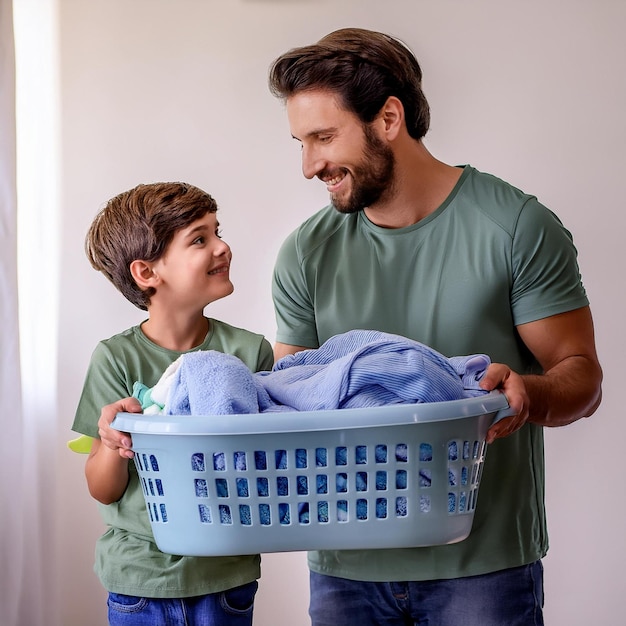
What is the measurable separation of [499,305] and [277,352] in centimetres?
39

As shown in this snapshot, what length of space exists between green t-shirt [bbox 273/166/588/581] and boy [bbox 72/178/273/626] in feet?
0.54

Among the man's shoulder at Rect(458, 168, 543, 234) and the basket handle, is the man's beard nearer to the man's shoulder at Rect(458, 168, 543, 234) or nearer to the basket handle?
the man's shoulder at Rect(458, 168, 543, 234)

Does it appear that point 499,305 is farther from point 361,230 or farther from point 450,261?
point 361,230

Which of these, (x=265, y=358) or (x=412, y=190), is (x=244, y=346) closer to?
(x=265, y=358)

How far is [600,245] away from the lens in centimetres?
242

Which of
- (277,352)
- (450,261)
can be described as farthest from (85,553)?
(450,261)

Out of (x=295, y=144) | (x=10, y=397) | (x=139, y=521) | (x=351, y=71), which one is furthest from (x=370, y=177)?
(x=295, y=144)

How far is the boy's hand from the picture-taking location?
103cm

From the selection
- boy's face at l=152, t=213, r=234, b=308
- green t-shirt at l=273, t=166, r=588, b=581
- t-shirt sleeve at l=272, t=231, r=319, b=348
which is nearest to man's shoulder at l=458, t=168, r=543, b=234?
green t-shirt at l=273, t=166, r=588, b=581

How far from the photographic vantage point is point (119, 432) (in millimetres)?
1025

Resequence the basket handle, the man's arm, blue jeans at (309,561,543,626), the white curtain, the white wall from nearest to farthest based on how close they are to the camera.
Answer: the basket handle → the man's arm → blue jeans at (309,561,543,626) → the white curtain → the white wall

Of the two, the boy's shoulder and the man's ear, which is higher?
the man's ear

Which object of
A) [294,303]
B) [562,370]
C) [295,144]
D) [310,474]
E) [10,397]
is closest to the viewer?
[310,474]

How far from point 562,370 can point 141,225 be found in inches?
27.8
